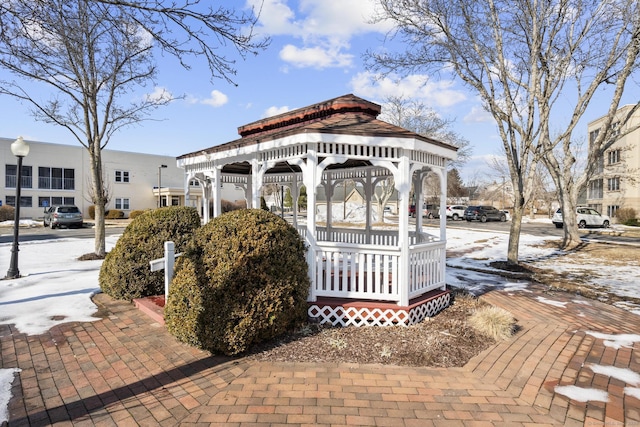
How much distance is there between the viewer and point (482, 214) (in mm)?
33812

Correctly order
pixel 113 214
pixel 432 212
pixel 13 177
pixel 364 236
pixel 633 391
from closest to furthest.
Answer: pixel 633 391 → pixel 364 236 → pixel 13 177 → pixel 113 214 → pixel 432 212

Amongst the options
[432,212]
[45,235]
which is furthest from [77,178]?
[432,212]

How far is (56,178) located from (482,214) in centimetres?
3890

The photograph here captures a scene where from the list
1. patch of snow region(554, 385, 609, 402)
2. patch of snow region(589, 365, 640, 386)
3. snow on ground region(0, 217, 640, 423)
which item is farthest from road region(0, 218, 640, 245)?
patch of snow region(554, 385, 609, 402)

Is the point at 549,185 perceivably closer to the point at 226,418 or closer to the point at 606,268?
the point at 606,268

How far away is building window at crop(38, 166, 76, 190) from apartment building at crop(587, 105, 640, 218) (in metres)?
44.3

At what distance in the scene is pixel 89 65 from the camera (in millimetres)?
9938

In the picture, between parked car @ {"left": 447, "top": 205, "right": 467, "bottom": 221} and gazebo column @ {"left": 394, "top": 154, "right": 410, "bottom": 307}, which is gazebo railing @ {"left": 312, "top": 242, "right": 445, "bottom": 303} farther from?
parked car @ {"left": 447, "top": 205, "right": 467, "bottom": 221}

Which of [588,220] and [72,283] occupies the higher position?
[588,220]

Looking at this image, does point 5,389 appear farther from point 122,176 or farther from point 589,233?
point 122,176

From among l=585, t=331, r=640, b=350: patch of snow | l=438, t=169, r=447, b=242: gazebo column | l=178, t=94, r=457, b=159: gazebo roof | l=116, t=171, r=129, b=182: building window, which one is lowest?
l=585, t=331, r=640, b=350: patch of snow

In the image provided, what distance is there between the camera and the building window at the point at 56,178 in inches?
1217

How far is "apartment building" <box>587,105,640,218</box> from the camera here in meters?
29.4

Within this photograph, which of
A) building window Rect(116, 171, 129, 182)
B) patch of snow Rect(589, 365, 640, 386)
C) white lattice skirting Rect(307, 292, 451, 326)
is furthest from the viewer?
building window Rect(116, 171, 129, 182)
